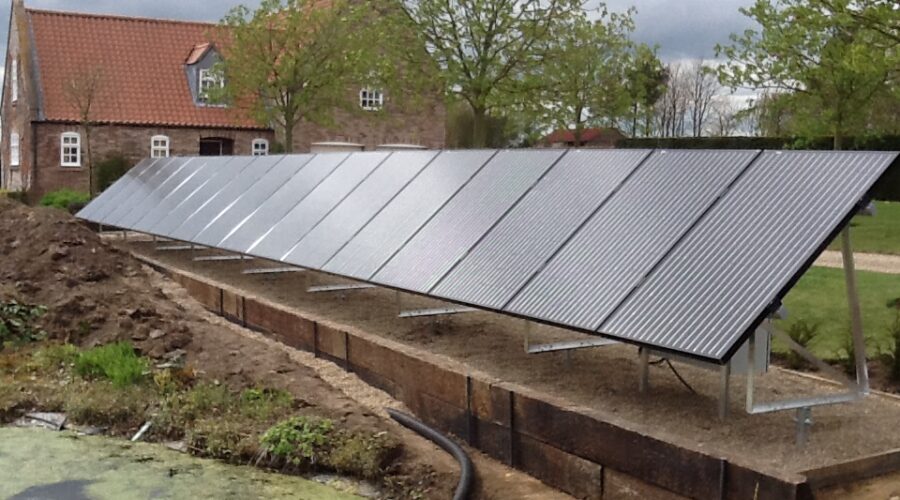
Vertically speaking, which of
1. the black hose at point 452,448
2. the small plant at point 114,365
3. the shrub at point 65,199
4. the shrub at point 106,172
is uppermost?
the shrub at point 106,172

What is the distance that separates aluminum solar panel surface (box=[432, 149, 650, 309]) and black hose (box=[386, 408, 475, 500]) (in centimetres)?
95

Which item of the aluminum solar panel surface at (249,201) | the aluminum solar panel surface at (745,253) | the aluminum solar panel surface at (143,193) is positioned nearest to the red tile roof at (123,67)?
the aluminum solar panel surface at (143,193)

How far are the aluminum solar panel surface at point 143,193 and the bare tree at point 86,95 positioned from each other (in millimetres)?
12570

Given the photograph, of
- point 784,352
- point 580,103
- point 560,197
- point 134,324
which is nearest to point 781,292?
point 560,197

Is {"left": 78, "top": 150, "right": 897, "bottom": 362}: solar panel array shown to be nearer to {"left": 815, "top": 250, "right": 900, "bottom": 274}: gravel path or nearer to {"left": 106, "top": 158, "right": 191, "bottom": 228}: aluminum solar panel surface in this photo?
{"left": 106, "top": 158, "right": 191, "bottom": 228}: aluminum solar panel surface

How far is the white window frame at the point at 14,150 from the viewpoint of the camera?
117 ft

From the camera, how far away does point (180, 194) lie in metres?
15.5

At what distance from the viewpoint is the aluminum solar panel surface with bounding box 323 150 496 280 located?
28.7 ft

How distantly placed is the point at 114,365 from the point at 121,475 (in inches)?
72.5

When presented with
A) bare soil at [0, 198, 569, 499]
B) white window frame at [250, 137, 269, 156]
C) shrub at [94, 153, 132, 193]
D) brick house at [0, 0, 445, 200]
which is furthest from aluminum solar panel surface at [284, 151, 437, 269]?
white window frame at [250, 137, 269, 156]

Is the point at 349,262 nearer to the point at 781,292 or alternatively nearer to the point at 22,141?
the point at 781,292

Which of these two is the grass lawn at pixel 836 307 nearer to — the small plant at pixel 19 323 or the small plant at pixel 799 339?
the small plant at pixel 799 339

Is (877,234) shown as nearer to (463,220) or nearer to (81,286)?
(463,220)

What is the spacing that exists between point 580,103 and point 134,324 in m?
18.1
